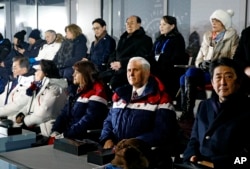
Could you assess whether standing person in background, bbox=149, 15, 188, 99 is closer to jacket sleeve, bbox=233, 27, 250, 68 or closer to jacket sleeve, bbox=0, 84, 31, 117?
jacket sleeve, bbox=233, 27, 250, 68

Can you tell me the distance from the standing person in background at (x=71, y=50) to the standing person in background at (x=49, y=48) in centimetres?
47

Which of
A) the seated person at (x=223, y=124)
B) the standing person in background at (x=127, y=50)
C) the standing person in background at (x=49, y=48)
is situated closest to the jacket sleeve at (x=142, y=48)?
the standing person in background at (x=127, y=50)

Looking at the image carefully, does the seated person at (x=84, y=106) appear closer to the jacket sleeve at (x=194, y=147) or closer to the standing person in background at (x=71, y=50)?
the jacket sleeve at (x=194, y=147)

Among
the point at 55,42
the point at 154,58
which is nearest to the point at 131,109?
the point at 154,58

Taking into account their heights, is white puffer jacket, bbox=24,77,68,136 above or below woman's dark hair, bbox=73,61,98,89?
below

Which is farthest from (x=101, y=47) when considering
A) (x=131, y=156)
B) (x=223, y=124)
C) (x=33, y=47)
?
(x=131, y=156)

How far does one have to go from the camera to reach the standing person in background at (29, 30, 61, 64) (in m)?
6.98

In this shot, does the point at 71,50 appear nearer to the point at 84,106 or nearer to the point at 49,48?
the point at 49,48

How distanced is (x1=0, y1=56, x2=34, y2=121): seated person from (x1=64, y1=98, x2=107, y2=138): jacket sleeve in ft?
4.02

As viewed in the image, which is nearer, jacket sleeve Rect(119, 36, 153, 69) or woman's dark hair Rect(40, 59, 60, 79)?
woman's dark hair Rect(40, 59, 60, 79)

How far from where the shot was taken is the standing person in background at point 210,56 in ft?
13.4

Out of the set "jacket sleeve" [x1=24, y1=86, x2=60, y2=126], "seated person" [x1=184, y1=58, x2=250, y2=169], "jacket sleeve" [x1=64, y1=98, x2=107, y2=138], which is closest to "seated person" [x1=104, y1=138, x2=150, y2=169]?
"seated person" [x1=184, y1=58, x2=250, y2=169]

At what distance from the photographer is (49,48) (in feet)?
23.2

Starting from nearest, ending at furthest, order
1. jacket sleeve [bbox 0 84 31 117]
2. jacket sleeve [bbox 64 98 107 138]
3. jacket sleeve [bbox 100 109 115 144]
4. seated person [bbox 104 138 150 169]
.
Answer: seated person [bbox 104 138 150 169], jacket sleeve [bbox 100 109 115 144], jacket sleeve [bbox 64 98 107 138], jacket sleeve [bbox 0 84 31 117]
